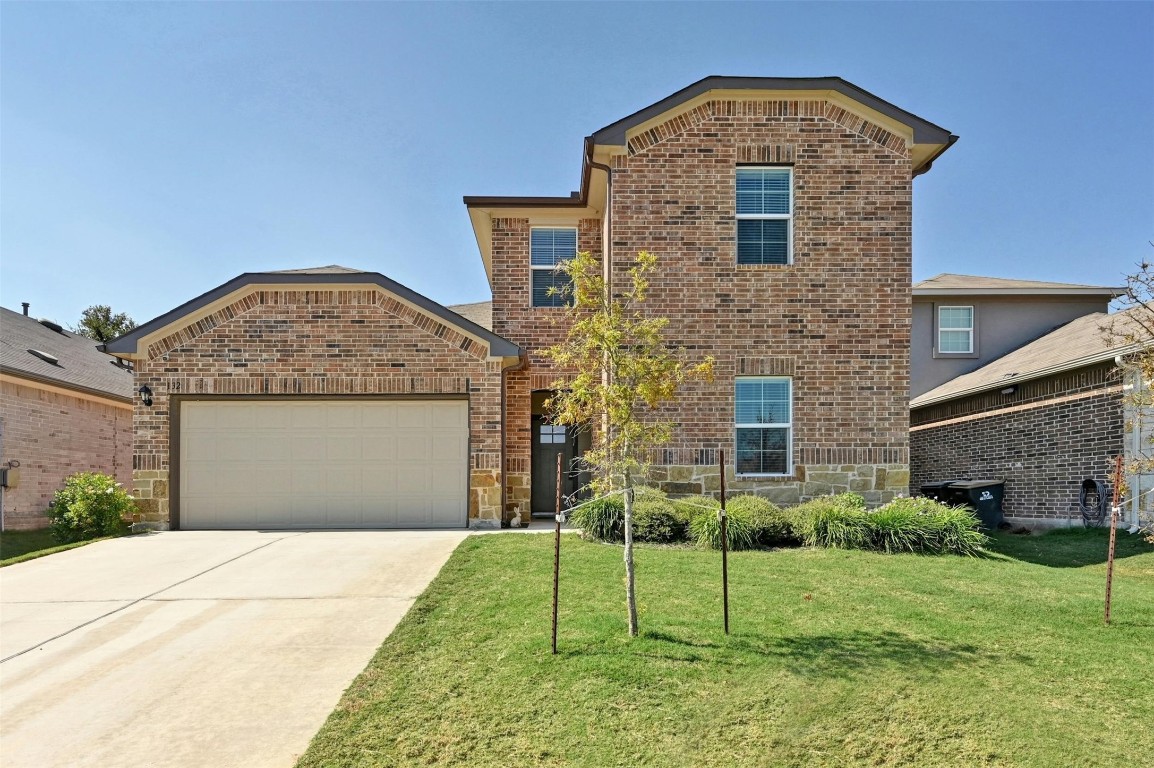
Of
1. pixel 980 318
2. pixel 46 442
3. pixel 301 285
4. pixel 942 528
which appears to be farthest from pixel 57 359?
pixel 980 318

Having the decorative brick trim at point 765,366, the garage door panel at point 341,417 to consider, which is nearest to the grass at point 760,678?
the decorative brick trim at point 765,366

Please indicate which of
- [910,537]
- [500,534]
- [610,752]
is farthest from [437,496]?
[610,752]

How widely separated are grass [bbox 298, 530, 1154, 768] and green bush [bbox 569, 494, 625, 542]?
2375 mm

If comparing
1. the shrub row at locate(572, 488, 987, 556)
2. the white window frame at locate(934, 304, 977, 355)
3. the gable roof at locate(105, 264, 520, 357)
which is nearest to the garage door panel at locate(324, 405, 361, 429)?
the gable roof at locate(105, 264, 520, 357)

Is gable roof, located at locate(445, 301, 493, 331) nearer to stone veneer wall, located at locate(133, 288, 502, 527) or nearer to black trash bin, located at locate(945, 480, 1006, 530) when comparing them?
stone veneer wall, located at locate(133, 288, 502, 527)

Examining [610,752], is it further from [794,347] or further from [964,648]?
[794,347]

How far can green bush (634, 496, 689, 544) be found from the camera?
33.1ft

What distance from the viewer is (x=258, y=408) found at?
12445 millimetres

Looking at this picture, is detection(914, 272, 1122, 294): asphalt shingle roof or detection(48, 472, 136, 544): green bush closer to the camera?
→ detection(48, 472, 136, 544): green bush

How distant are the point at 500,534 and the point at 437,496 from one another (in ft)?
6.29

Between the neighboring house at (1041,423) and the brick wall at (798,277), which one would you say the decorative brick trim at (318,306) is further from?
the neighboring house at (1041,423)

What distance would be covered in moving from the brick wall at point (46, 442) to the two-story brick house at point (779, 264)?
36.5ft

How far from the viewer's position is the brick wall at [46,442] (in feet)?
46.6

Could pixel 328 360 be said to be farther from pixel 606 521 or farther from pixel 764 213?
pixel 764 213
